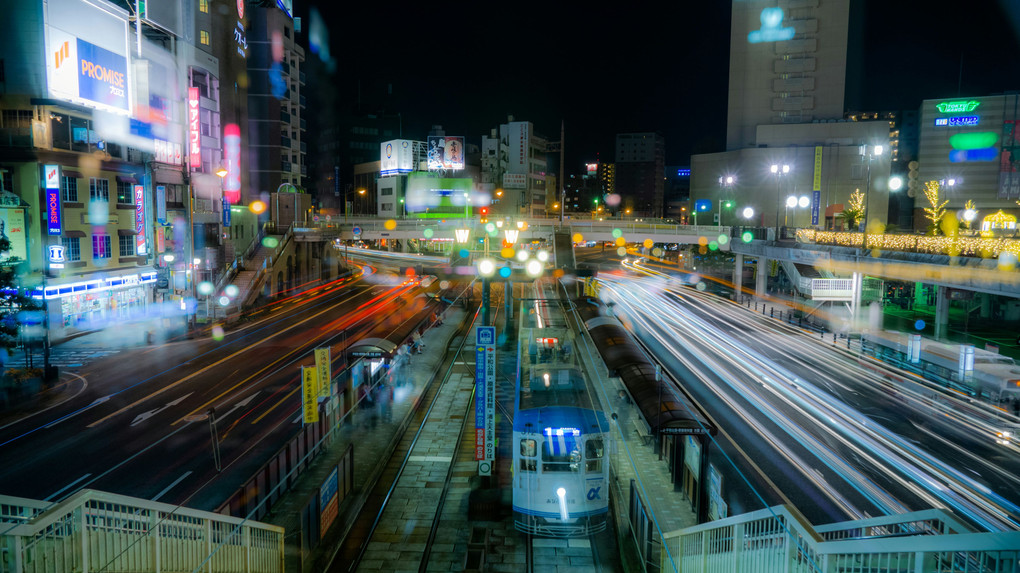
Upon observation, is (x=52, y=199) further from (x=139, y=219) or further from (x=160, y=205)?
(x=160, y=205)

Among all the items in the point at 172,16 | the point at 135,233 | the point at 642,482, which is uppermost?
the point at 172,16

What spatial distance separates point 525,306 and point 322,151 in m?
80.4

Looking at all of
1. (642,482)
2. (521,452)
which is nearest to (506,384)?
(642,482)

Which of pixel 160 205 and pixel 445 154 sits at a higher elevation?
pixel 445 154

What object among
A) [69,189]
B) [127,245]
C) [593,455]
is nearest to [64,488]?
[593,455]

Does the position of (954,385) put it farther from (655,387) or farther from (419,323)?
(419,323)

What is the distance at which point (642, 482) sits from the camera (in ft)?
56.0

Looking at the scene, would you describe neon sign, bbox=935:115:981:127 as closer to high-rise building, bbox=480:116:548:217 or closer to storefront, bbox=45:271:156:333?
high-rise building, bbox=480:116:548:217

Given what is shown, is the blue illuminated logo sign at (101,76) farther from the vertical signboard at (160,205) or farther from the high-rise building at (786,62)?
the high-rise building at (786,62)

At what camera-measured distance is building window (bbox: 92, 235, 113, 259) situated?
116 ft

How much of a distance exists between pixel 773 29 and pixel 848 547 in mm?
97499

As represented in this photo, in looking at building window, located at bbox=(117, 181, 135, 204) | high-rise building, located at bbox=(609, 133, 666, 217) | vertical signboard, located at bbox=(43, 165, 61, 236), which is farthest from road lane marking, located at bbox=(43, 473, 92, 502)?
high-rise building, located at bbox=(609, 133, 666, 217)

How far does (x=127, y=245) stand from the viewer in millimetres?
37969

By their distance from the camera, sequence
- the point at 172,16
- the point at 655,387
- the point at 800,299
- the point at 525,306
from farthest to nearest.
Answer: the point at 800,299 < the point at 525,306 < the point at 172,16 < the point at 655,387
